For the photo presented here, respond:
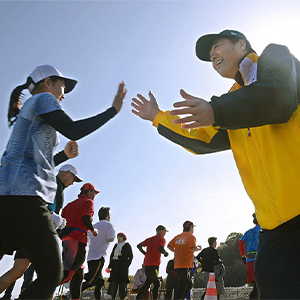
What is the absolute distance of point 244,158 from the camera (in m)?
1.91

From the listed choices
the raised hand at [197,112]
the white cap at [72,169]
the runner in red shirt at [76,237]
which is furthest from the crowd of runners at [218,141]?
the runner in red shirt at [76,237]

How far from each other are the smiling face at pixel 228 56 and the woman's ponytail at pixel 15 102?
1492 mm

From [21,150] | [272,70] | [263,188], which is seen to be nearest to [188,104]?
[272,70]

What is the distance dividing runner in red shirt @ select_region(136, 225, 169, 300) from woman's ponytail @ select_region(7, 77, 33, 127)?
314 inches

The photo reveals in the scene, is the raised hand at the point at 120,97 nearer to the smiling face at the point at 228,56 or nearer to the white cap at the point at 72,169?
the smiling face at the point at 228,56

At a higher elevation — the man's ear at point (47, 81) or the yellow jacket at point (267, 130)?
the man's ear at point (47, 81)

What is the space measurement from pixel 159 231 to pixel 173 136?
8810mm

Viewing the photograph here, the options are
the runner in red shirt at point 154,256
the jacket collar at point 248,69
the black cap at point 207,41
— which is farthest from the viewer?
the runner in red shirt at point 154,256

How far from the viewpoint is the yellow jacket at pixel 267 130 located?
137 centimetres

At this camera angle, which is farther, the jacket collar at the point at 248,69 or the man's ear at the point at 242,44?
the man's ear at the point at 242,44

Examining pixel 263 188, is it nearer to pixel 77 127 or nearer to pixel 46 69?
pixel 77 127

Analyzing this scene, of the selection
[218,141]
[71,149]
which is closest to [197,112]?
[218,141]

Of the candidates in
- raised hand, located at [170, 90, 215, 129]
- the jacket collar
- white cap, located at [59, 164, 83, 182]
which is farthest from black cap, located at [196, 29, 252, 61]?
white cap, located at [59, 164, 83, 182]

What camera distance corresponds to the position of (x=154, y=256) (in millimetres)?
9938
